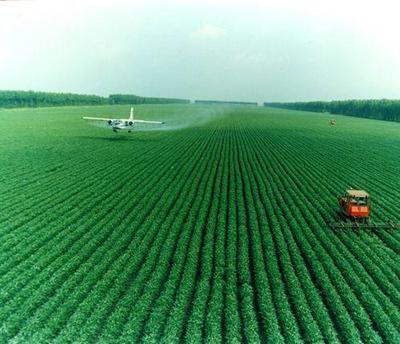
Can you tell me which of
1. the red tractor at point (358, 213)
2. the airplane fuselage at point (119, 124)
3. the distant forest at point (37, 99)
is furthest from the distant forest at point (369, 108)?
the distant forest at point (37, 99)

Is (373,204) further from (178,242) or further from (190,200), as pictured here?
(178,242)

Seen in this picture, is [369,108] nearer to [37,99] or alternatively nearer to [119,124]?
[119,124]

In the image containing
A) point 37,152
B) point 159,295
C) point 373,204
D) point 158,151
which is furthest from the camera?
point 158,151

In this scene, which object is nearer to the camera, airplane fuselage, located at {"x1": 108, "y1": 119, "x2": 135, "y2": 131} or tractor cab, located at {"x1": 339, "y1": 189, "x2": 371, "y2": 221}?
tractor cab, located at {"x1": 339, "y1": 189, "x2": 371, "y2": 221}

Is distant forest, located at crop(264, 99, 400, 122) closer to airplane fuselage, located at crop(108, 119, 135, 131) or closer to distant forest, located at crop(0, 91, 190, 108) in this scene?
airplane fuselage, located at crop(108, 119, 135, 131)

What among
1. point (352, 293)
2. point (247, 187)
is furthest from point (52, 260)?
point (247, 187)

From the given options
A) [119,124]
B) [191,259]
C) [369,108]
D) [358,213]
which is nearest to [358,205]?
[358,213]

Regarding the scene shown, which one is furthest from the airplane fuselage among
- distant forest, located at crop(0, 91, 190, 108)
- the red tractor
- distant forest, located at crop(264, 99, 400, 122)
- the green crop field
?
distant forest, located at crop(0, 91, 190, 108)

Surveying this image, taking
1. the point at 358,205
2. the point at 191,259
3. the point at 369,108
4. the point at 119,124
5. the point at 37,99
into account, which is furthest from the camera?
the point at 37,99

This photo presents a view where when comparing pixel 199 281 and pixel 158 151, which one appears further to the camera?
pixel 158 151
